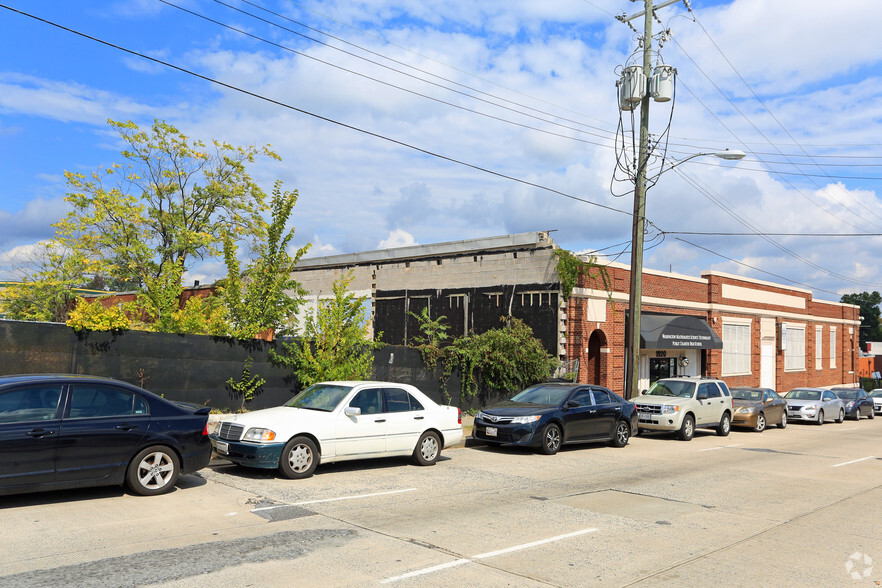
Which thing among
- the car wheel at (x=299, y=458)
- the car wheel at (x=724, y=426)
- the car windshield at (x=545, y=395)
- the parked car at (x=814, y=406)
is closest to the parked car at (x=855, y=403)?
the parked car at (x=814, y=406)

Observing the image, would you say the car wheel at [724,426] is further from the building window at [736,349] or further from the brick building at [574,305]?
the building window at [736,349]

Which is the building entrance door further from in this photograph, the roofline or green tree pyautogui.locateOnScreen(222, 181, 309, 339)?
green tree pyautogui.locateOnScreen(222, 181, 309, 339)

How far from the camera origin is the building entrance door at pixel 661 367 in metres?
29.6

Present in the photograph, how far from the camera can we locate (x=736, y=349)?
34.4 metres

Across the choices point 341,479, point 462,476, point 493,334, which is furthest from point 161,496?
point 493,334

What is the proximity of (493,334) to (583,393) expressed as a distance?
6.09m

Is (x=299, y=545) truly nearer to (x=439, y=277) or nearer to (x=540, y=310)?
(x=540, y=310)

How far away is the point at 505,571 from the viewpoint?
6449mm

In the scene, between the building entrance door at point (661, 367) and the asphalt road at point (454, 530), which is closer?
the asphalt road at point (454, 530)

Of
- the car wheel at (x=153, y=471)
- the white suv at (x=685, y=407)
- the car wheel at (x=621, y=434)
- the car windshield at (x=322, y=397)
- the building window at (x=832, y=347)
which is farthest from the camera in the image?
the building window at (x=832, y=347)

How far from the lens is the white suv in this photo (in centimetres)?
1877

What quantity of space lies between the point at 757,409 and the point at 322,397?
15.8m

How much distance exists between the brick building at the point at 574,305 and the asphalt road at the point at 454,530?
10863 mm

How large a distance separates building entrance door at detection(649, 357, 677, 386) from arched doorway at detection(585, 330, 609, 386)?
4.19 meters
